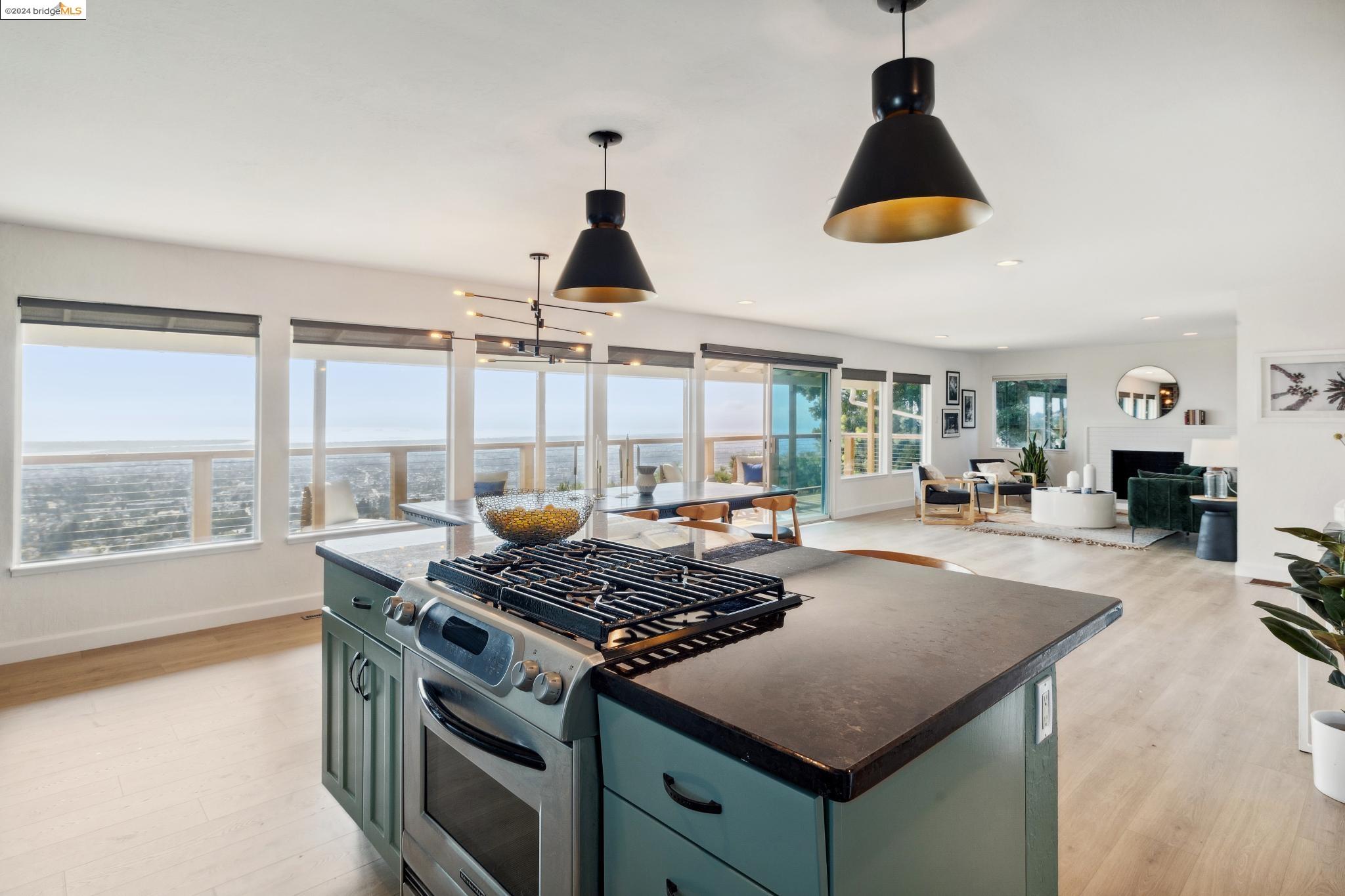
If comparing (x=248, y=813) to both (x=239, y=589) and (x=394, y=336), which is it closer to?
(x=239, y=589)

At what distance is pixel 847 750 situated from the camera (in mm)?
816

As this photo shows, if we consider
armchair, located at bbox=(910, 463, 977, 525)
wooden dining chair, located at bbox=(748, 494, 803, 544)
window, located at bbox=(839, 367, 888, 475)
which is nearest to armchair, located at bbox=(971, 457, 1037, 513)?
armchair, located at bbox=(910, 463, 977, 525)

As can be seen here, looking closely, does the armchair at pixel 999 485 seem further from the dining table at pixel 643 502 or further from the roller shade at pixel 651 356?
the dining table at pixel 643 502

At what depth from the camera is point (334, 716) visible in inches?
79.6

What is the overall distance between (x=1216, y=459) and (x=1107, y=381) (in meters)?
3.95

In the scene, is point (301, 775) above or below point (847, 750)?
below

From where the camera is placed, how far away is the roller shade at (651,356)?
6062 millimetres

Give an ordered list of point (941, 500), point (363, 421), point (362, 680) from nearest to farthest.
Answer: point (362, 680) → point (363, 421) → point (941, 500)

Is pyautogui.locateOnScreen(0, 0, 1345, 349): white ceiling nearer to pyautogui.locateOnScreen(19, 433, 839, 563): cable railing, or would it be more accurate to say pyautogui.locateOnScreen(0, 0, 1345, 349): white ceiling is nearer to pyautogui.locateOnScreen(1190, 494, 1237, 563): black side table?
pyautogui.locateOnScreen(19, 433, 839, 563): cable railing

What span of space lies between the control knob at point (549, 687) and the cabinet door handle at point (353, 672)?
973 mm

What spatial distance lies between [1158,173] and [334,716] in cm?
385

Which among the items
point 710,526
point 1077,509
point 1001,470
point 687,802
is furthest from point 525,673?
point 1001,470

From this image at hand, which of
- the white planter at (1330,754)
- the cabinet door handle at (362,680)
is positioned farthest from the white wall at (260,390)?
the white planter at (1330,754)

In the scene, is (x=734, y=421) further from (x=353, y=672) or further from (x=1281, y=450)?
(x=353, y=672)
